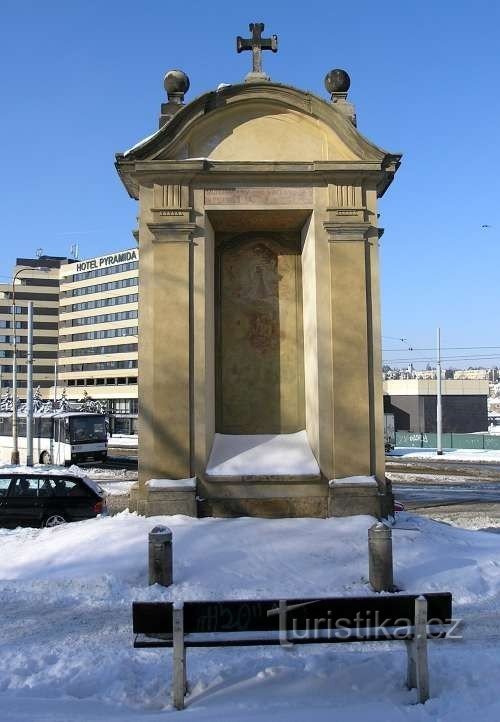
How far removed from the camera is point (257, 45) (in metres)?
12.7

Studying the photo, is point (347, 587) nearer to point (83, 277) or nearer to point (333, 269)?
point (333, 269)

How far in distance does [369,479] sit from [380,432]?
0.92 m

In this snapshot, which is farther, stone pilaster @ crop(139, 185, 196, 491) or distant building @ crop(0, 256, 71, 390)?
distant building @ crop(0, 256, 71, 390)

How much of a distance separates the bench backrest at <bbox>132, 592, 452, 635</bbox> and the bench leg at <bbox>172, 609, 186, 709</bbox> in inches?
3.2

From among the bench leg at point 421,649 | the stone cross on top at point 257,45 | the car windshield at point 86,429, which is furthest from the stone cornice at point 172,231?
the car windshield at point 86,429

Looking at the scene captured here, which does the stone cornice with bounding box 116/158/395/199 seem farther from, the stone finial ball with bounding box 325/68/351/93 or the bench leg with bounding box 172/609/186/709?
the bench leg with bounding box 172/609/186/709

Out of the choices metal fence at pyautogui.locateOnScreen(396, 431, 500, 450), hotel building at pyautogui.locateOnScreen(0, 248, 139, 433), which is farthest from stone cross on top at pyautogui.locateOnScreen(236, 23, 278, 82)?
hotel building at pyautogui.locateOnScreen(0, 248, 139, 433)

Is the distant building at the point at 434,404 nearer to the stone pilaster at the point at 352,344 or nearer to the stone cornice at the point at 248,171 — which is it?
the stone pilaster at the point at 352,344

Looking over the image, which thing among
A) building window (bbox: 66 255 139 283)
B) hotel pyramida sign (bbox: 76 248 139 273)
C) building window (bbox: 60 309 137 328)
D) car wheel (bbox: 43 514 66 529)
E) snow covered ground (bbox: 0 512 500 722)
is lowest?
car wheel (bbox: 43 514 66 529)

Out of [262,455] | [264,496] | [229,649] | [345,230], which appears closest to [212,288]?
[345,230]

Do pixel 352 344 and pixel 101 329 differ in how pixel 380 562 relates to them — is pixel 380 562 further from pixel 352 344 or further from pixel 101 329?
pixel 101 329

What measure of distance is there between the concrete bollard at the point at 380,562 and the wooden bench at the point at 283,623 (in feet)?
9.66

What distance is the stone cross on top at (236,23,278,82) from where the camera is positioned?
12.7 metres

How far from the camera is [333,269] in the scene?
11.3m
